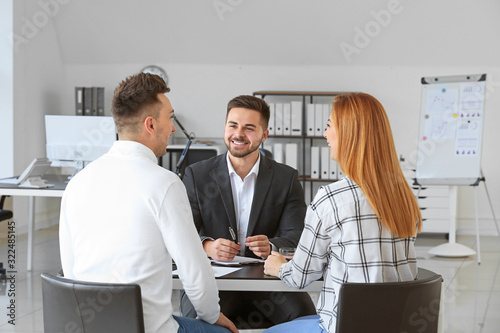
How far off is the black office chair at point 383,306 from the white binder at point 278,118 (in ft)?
18.0

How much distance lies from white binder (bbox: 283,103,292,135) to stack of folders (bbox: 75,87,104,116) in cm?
209

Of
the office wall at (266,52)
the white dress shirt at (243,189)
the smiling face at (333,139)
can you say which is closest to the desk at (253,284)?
the smiling face at (333,139)

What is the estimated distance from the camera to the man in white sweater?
176 cm

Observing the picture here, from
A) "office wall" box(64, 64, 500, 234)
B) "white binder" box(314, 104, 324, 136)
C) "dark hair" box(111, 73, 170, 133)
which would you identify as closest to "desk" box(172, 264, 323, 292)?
"dark hair" box(111, 73, 170, 133)

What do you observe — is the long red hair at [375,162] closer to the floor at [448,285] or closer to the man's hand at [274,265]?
the man's hand at [274,265]

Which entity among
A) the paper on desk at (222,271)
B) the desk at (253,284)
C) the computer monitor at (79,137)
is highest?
the computer monitor at (79,137)

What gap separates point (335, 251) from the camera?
1899mm

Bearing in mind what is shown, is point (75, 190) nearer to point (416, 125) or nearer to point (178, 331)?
point (178, 331)

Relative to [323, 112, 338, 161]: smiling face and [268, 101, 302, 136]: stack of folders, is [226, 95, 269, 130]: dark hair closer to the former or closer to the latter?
[323, 112, 338, 161]: smiling face

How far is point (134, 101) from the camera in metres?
1.93

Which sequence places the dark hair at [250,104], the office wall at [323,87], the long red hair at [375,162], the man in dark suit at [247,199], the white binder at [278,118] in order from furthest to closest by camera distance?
the office wall at [323,87]
the white binder at [278,118]
the dark hair at [250,104]
the man in dark suit at [247,199]
the long red hair at [375,162]

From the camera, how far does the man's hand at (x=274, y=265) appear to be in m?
2.14

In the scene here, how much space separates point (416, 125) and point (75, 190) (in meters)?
6.09

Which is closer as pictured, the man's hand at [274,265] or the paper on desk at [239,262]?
the man's hand at [274,265]
